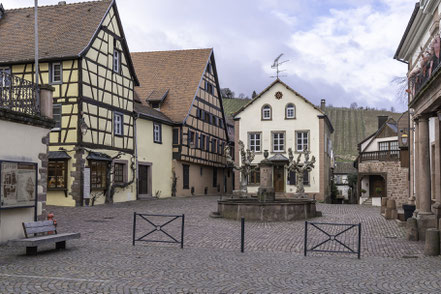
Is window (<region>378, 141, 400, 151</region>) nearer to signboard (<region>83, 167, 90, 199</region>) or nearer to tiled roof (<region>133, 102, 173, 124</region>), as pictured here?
tiled roof (<region>133, 102, 173, 124</region>)

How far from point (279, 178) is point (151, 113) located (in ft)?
36.1

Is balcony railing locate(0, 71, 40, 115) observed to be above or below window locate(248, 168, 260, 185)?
above

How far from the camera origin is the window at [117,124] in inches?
1116

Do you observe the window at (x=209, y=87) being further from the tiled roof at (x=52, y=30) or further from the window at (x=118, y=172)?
the tiled roof at (x=52, y=30)

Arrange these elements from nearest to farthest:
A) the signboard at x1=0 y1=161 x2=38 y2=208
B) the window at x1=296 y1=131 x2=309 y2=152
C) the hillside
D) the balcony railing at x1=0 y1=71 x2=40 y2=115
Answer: the signboard at x1=0 y1=161 x2=38 y2=208 < the balcony railing at x1=0 y1=71 x2=40 y2=115 < the window at x1=296 y1=131 x2=309 y2=152 < the hillside

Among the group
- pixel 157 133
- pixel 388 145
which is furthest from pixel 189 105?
pixel 388 145

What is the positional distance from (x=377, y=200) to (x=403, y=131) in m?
13.5

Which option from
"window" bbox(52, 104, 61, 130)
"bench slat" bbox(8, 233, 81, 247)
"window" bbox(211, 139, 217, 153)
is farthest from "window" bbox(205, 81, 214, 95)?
"bench slat" bbox(8, 233, 81, 247)

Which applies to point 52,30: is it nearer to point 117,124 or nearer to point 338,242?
point 117,124

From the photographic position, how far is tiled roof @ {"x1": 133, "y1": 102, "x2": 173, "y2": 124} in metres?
31.4

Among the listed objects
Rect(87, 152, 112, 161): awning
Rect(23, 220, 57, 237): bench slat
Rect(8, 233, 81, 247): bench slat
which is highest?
Rect(87, 152, 112, 161): awning

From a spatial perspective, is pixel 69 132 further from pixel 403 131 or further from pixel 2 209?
pixel 403 131

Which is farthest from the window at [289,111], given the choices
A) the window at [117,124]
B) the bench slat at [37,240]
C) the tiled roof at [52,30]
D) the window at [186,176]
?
the bench slat at [37,240]

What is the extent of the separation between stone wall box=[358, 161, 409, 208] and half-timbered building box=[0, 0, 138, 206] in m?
17.8
